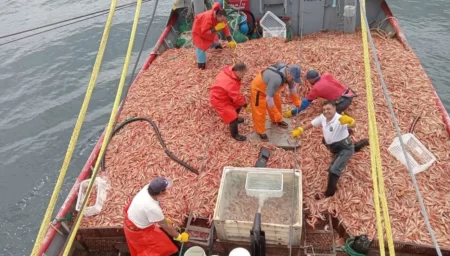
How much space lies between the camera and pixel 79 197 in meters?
7.59

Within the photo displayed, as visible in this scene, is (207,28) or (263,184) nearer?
(263,184)

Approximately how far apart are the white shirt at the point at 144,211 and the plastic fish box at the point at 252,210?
111cm

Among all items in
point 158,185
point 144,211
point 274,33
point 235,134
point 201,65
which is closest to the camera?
point 158,185

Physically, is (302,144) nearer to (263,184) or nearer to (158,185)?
(263,184)

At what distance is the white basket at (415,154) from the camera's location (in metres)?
7.59

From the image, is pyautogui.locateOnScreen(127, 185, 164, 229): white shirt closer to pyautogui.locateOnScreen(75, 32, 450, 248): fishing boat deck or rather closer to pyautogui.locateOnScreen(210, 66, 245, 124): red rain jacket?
pyautogui.locateOnScreen(75, 32, 450, 248): fishing boat deck

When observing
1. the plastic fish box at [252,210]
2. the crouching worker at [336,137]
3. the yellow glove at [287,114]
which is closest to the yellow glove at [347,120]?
the crouching worker at [336,137]

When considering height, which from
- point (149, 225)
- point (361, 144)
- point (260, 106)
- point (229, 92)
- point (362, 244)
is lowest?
point (362, 244)

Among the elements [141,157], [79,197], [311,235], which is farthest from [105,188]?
[311,235]

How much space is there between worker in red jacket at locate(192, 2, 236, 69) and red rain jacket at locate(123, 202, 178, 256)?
6304 millimetres

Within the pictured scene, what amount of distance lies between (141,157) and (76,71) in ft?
35.3

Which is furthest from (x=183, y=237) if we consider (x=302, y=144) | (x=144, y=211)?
(x=302, y=144)

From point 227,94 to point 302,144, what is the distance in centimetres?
221

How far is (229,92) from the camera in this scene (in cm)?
825
